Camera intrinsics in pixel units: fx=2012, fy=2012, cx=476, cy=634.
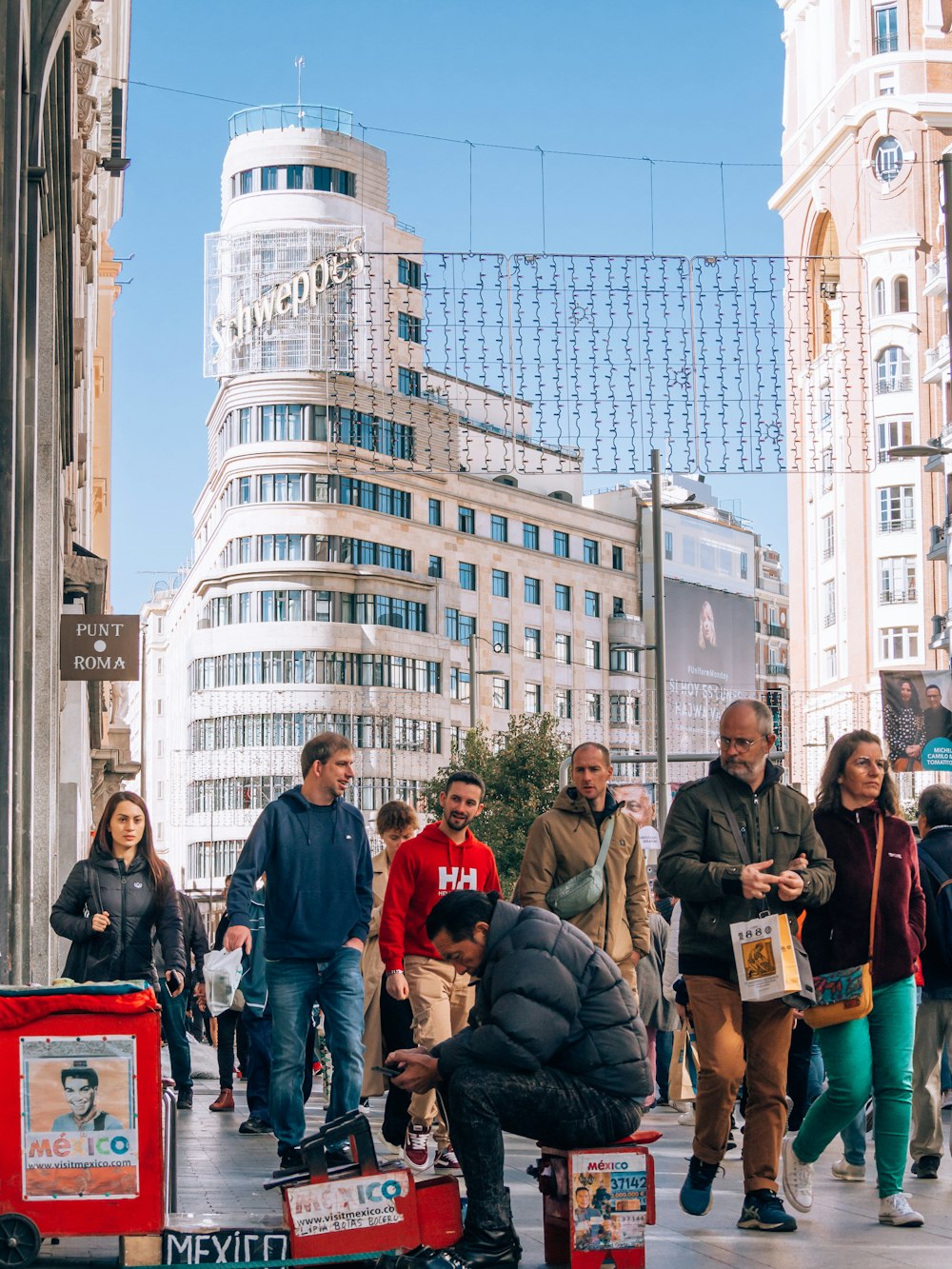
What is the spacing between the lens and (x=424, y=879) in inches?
402

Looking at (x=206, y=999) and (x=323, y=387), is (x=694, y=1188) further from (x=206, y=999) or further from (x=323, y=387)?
(x=323, y=387)

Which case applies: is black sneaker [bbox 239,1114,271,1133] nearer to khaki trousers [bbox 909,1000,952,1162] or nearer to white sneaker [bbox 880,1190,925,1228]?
khaki trousers [bbox 909,1000,952,1162]

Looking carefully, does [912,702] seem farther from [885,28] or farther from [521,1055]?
[885,28]

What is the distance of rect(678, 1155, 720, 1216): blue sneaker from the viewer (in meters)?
7.78

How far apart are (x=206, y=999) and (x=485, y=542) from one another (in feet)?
272

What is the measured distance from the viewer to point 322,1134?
6.75 metres

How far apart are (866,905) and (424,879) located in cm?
274

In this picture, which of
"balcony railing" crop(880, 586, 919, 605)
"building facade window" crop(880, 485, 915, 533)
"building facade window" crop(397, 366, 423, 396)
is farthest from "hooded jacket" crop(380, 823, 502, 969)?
"building facade window" crop(397, 366, 423, 396)

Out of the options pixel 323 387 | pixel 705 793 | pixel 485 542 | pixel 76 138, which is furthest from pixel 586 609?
pixel 705 793

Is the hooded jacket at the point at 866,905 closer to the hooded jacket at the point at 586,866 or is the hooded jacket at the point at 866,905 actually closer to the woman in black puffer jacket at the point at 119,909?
the hooded jacket at the point at 586,866

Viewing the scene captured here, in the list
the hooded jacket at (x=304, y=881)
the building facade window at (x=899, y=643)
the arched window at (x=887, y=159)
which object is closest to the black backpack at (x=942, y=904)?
the hooded jacket at (x=304, y=881)

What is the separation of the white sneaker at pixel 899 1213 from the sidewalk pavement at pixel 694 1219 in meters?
0.06

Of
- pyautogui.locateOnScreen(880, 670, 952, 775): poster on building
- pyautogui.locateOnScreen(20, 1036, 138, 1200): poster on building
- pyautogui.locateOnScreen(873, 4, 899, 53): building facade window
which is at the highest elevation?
pyautogui.locateOnScreen(873, 4, 899, 53): building facade window

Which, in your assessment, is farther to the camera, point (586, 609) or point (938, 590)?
point (586, 609)
